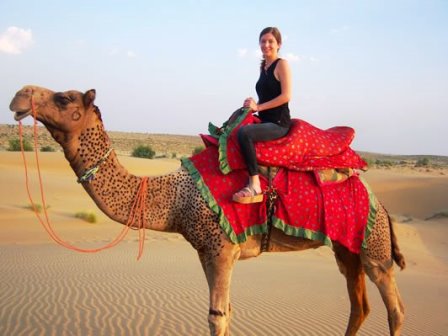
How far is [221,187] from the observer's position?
13.6 feet

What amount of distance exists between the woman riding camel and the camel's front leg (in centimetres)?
47

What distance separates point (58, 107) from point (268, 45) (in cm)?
197

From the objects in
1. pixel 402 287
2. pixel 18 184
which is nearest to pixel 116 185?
pixel 402 287

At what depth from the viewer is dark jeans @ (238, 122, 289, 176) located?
4.09 metres

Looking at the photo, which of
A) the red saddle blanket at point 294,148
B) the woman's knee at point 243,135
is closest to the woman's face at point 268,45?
the red saddle blanket at point 294,148

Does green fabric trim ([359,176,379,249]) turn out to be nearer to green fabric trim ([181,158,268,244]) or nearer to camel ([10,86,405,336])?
camel ([10,86,405,336])

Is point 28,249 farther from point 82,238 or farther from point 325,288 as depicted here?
point 325,288

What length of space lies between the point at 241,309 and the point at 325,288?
2414mm

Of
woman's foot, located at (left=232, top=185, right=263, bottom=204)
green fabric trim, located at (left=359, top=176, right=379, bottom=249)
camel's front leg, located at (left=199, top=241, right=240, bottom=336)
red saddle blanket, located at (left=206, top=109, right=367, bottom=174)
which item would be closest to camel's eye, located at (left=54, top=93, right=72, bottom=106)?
red saddle blanket, located at (left=206, top=109, right=367, bottom=174)

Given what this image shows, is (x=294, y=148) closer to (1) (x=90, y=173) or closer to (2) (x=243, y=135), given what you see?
(2) (x=243, y=135)

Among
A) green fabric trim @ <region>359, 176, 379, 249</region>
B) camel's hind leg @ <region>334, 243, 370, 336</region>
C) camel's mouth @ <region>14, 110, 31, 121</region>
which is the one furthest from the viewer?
camel's hind leg @ <region>334, 243, 370, 336</region>

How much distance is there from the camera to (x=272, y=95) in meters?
4.46

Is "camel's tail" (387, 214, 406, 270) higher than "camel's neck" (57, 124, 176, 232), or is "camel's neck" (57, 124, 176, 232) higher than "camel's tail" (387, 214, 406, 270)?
"camel's neck" (57, 124, 176, 232)

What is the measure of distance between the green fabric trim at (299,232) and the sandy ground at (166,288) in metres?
2.85
